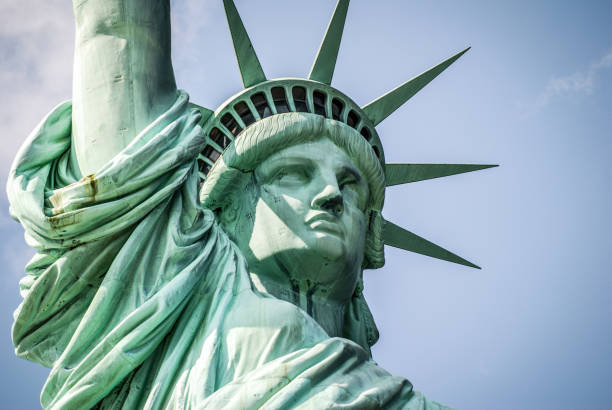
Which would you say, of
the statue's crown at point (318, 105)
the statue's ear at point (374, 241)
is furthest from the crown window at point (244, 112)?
the statue's ear at point (374, 241)

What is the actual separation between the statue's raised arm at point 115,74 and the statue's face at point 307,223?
1347 mm

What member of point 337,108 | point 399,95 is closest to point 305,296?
point 337,108

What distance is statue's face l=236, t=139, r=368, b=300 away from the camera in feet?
28.9

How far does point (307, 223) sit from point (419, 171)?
9.05 feet

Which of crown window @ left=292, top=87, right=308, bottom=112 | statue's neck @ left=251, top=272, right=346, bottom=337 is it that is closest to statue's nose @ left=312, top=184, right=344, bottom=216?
statue's neck @ left=251, top=272, right=346, bottom=337

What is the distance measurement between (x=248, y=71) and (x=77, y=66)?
247 cm

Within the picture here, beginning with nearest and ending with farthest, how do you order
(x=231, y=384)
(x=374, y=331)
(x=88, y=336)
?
(x=231, y=384), (x=88, y=336), (x=374, y=331)

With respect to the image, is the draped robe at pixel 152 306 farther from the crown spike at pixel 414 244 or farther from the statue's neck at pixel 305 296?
the crown spike at pixel 414 244

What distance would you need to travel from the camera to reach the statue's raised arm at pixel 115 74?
8.09 m

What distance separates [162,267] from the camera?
25.0ft

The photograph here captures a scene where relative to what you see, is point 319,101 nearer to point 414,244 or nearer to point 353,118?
point 353,118

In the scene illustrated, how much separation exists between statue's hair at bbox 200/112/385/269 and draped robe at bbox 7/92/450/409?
48.8 inches

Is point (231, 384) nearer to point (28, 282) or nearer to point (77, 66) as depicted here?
point (28, 282)

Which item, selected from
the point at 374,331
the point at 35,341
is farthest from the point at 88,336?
the point at 374,331
